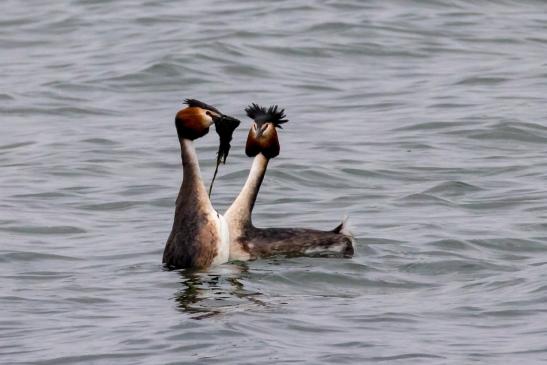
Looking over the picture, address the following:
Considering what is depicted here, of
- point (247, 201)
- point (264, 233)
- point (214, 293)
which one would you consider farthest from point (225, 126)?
point (214, 293)

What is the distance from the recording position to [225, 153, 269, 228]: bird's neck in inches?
506

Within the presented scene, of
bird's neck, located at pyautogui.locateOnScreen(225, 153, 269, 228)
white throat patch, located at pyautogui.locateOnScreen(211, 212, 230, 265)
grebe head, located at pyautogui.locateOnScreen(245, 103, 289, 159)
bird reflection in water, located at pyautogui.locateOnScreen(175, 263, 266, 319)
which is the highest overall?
grebe head, located at pyautogui.locateOnScreen(245, 103, 289, 159)

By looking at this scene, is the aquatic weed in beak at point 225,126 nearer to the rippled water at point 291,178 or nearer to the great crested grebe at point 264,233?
the great crested grebe at point 264,233

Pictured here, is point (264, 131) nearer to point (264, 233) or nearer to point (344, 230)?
point (264, 233)

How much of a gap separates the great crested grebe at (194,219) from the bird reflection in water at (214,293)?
0.13 meters

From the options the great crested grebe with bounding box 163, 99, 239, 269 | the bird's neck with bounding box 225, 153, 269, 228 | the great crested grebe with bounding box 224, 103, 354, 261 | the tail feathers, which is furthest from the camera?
the tail feathers

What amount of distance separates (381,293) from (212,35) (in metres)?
14.0

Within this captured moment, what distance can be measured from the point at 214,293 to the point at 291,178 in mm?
5305

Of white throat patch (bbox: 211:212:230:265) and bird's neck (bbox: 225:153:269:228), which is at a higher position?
bird's neck (bbox: 225:153:269:228)

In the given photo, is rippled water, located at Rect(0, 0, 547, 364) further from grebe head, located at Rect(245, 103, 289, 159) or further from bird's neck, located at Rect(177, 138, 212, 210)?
grebe head, located at Rect(245, 103, 289, 159)

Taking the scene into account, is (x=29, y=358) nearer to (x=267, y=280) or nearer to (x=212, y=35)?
(x=267, y=280)

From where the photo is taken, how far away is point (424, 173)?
16.8 meters

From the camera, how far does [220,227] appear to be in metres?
12.5

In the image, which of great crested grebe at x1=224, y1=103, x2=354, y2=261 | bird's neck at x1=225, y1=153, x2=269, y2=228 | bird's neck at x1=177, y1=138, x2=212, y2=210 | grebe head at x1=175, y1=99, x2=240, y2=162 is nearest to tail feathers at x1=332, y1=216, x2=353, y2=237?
great crested grebe at x1=224, y1=103, x2=354, y2=261
